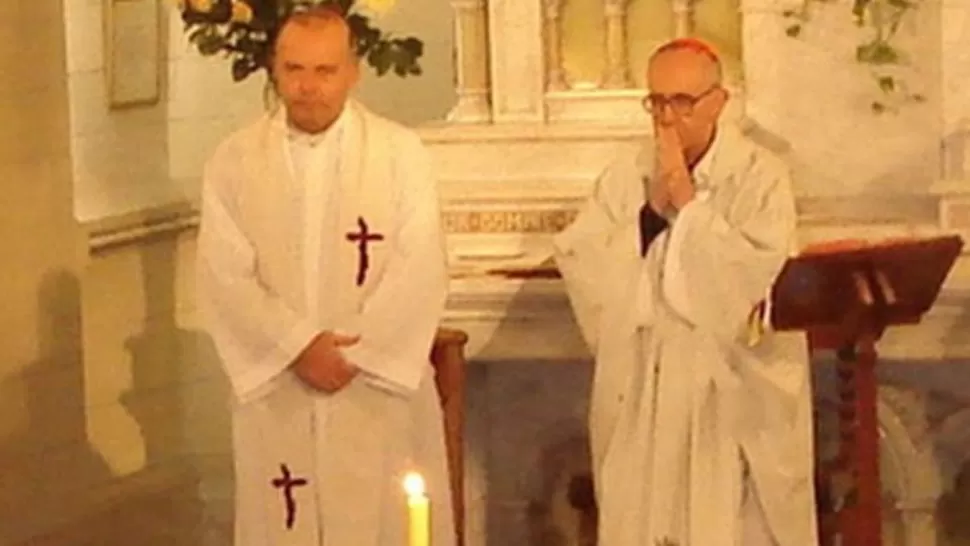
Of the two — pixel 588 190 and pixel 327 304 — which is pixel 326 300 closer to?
pixel 327 304

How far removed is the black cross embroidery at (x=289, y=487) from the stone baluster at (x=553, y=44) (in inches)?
62.1

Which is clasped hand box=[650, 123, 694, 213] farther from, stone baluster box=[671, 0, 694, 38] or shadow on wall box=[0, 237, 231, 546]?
shadow on wall box=[0, 237, 231, 546]

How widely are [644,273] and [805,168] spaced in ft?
3.38

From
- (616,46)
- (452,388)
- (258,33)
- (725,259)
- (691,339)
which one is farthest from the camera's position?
(616,46)

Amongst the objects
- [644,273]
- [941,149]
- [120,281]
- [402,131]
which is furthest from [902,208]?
[120,281]

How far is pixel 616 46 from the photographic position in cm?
734

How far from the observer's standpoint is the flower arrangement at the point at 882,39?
711 centimetres

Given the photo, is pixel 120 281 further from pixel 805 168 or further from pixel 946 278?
pixel 946 278

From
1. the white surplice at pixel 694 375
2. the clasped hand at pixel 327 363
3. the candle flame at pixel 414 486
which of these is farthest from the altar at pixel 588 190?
the candle flame at pixel 414 486

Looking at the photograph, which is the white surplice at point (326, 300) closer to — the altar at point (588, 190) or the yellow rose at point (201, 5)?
the altar at point (588, 190)

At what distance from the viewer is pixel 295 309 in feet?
20.9

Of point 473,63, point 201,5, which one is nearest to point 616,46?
point 473,63

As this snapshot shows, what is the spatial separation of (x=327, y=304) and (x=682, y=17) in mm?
1554

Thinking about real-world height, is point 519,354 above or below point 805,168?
below
